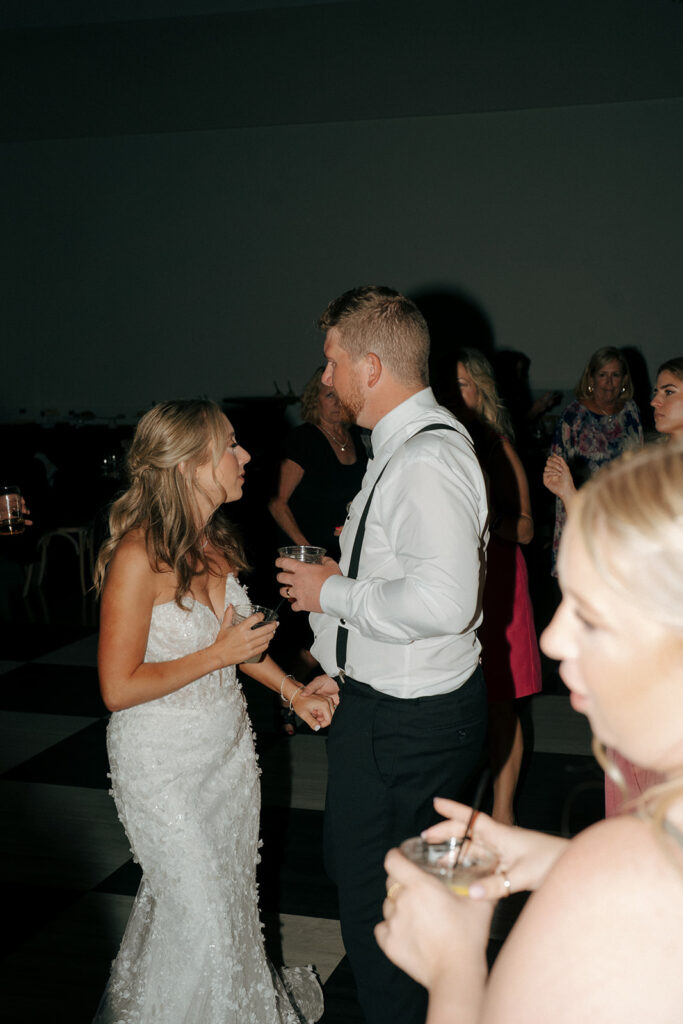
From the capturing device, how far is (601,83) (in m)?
7.42

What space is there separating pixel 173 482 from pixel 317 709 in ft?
2.00

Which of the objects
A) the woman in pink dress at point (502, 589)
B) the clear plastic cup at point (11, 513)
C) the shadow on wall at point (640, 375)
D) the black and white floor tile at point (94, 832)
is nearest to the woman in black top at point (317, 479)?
the black and white floor tile at point (94, 832)

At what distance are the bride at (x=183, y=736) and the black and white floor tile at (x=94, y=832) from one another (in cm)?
36

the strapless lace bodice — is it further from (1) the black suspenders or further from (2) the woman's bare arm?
(2) the woman's bare arm

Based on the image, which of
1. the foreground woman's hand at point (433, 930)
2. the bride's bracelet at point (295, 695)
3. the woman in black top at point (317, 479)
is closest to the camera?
the foreground woman's hand at point (433, 930)

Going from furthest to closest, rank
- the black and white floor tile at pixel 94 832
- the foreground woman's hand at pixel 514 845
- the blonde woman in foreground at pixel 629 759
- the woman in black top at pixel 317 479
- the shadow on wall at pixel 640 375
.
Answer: the shadow on wall at pixel 640 375
the woman in black top at pixel 317 479
the black and white floor tile at pixel 94 832
the foreground woman's hand at pixel 514 845
the blonde woman in foreground at pixel 629 759

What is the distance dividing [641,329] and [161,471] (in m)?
6.98

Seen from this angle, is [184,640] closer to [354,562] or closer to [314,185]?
[354,562]

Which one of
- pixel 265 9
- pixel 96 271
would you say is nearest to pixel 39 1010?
pixel 265 9

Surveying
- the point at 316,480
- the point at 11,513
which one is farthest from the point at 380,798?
the point at 316,480

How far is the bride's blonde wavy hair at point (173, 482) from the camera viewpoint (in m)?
2.02

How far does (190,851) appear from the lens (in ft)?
6.22

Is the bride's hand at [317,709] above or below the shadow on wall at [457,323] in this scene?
below

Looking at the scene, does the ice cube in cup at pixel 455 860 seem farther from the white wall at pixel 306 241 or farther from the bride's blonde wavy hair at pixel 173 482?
the white wall at pixel 306 241
